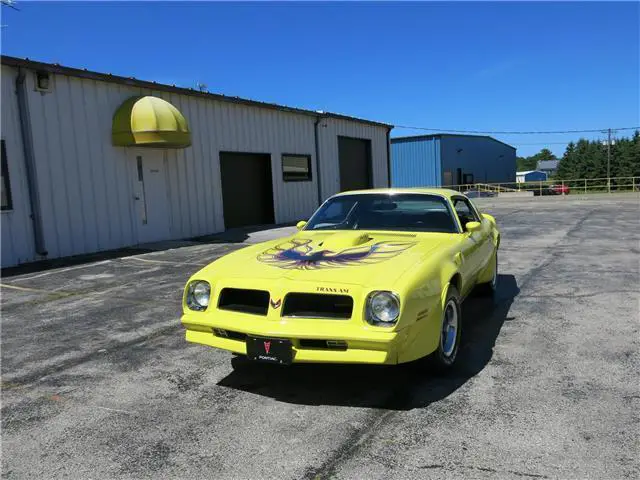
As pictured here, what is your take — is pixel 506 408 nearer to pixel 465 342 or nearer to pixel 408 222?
pixel 465 342

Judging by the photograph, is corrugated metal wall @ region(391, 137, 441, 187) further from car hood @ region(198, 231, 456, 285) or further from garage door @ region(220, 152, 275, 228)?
car hood @ region(198, 231, 456, 285)

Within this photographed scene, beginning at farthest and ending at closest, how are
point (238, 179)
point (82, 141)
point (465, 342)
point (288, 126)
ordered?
point (288, 126) < point (238, 179) < point (82, 141) < point (465, 342)

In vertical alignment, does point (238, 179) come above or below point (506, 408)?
above

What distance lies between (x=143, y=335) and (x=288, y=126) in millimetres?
13594

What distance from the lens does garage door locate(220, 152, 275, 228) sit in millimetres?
15547

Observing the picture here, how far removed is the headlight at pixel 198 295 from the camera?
12.6 ft

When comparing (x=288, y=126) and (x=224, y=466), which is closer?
(x=224, y=466)

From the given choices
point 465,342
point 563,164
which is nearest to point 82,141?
point 465,342

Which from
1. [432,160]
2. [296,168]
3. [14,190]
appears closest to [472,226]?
[14,190]

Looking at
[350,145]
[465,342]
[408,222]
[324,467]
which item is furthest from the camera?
[350,145]

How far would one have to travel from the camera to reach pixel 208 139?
14445mm

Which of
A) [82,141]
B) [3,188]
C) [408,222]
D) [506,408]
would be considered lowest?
[506,408]

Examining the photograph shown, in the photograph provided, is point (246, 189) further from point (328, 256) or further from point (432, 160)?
point (432, 160)

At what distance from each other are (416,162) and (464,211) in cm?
4146
